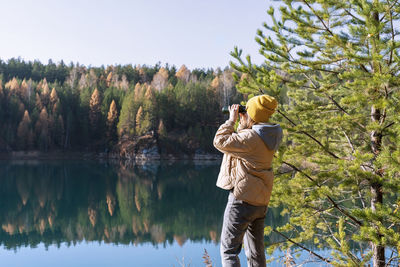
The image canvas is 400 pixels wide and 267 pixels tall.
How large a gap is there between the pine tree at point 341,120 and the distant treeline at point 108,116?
47109 millimetres

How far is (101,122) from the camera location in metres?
57.4

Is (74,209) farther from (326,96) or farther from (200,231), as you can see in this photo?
(326,96)

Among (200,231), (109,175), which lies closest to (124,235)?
(200,231)

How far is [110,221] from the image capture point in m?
18.1

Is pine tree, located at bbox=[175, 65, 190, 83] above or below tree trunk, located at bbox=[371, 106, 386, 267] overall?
above

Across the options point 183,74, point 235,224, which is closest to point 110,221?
point 235,224

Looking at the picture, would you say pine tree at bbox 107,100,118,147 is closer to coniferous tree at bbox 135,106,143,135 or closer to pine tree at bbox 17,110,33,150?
coniferous tree at bbox 135,106,143,135

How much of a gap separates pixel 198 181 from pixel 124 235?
1525 cm

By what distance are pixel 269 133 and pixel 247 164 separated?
274mm

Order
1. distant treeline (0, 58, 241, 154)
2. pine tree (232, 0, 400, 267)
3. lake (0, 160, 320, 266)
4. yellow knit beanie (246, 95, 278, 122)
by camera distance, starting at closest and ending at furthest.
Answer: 1. yellow knit beanie (246, 95, 278, 122)
2. pine tree (232, 0, 400, 267)
3. lake (0, 160, 320, 266)
4. distant treeline (0, 58, 241, 154)

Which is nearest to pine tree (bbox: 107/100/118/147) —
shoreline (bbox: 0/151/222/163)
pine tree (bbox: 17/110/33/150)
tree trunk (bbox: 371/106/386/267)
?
shoreline (bbox: 0/151/222/163)

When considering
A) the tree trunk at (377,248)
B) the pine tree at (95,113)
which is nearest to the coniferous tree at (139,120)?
the pine tree at (95,113)

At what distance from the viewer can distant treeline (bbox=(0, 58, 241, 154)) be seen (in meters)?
52.4

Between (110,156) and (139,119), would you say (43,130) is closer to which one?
(110,156)
